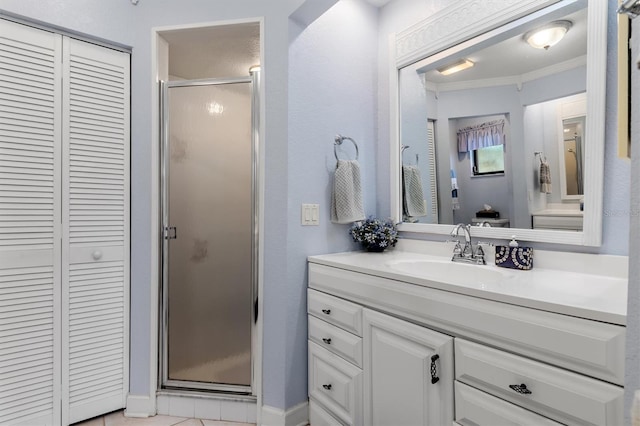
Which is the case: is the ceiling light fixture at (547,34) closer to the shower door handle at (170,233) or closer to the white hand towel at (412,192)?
the white hand towel at (412,192)

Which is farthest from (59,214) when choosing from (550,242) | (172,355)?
(550,242)

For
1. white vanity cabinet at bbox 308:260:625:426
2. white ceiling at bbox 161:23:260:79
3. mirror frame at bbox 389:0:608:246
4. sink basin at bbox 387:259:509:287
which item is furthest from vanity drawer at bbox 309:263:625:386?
white ceiling at bbox 161:23:260:79

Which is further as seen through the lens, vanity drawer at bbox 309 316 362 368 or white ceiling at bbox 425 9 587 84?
vanity drawer at bbox 309 316 362 368

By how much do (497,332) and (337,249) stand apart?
107 centimetres

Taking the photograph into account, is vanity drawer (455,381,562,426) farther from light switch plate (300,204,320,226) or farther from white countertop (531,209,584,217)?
light switch plate (300,204,320,226)

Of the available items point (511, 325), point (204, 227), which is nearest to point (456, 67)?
point (511, 325)

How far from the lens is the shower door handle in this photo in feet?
6.34

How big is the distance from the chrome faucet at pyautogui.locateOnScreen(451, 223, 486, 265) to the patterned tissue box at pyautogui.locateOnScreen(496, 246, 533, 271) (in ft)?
0.29

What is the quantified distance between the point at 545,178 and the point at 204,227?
1.77 metres

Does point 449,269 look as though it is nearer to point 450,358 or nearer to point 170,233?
point 450,358

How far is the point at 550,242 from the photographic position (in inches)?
55.2

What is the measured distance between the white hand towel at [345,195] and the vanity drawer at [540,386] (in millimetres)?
926

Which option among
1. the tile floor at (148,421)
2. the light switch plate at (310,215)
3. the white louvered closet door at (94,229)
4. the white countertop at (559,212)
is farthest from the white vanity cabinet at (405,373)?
the white louvered closet door at (94,229)

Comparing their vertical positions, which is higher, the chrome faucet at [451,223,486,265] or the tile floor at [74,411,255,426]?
the chrome faucet at [451,223,486,265]
